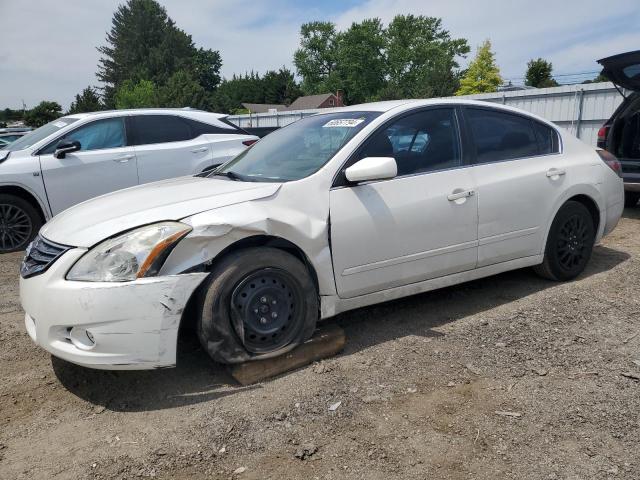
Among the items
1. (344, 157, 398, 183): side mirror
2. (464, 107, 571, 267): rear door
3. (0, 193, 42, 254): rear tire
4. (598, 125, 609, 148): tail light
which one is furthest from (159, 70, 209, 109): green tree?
(344, 157, 398, 183): side mirror

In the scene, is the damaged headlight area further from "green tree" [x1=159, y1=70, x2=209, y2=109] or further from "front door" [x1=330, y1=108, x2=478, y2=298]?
"green tree" [x1=159, y1=70, x2=209, y2=109]

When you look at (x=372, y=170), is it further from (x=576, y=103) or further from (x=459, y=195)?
(x=576, y=103)

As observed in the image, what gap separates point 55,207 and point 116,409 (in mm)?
4587

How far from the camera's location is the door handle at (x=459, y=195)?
3789 millimetres

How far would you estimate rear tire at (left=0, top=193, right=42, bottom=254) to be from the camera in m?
6.52

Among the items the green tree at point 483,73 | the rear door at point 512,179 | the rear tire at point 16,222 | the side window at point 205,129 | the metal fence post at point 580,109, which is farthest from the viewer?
the green tree at point 483,73

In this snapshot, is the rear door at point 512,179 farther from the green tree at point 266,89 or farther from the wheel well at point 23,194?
the green tree at point 266,89

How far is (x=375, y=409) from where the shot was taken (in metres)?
2.82

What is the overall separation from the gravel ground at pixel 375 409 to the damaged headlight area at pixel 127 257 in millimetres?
748

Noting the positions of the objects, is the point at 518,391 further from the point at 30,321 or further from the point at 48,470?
the point at 30,321

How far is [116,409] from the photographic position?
115 inches

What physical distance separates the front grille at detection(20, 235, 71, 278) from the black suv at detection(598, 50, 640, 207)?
7029mm

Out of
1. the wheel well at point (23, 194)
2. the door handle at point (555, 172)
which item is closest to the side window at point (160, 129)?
the wheel well at point (23, 194)

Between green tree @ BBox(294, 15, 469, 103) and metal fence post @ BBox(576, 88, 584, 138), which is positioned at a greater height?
green tree @ BBox(294, 15, 469, 103)
